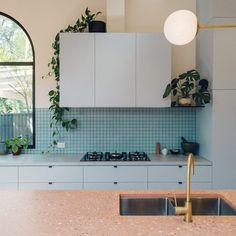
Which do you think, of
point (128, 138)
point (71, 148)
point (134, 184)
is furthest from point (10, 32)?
point (134, 184)

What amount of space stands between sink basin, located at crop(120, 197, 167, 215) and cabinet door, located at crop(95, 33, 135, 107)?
1.74 meters

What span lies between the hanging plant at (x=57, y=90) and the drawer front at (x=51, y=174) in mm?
681

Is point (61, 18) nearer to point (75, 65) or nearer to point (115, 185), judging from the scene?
point (75, 65)

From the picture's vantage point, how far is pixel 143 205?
6.11 feet

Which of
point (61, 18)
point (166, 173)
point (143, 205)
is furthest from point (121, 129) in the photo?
point (143, 205)

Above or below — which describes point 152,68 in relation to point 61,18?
below

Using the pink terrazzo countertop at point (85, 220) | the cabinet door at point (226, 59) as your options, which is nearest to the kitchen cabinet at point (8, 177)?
the pink terrazzo countertop at point (85, 220)

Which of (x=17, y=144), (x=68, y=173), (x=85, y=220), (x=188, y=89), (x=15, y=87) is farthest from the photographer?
(x=15, y=87)

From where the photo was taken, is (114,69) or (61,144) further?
(61,144)

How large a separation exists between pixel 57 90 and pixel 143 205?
7.92 feet

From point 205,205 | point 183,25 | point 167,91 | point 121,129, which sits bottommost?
point 205,205

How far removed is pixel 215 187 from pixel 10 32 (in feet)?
11.4

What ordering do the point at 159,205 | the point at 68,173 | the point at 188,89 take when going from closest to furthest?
the point at 159,205
the point at 68,173
the point at 188,89

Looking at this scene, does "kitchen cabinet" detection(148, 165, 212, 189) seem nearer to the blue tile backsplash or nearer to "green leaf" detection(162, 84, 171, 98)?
the blue tile backsplash
